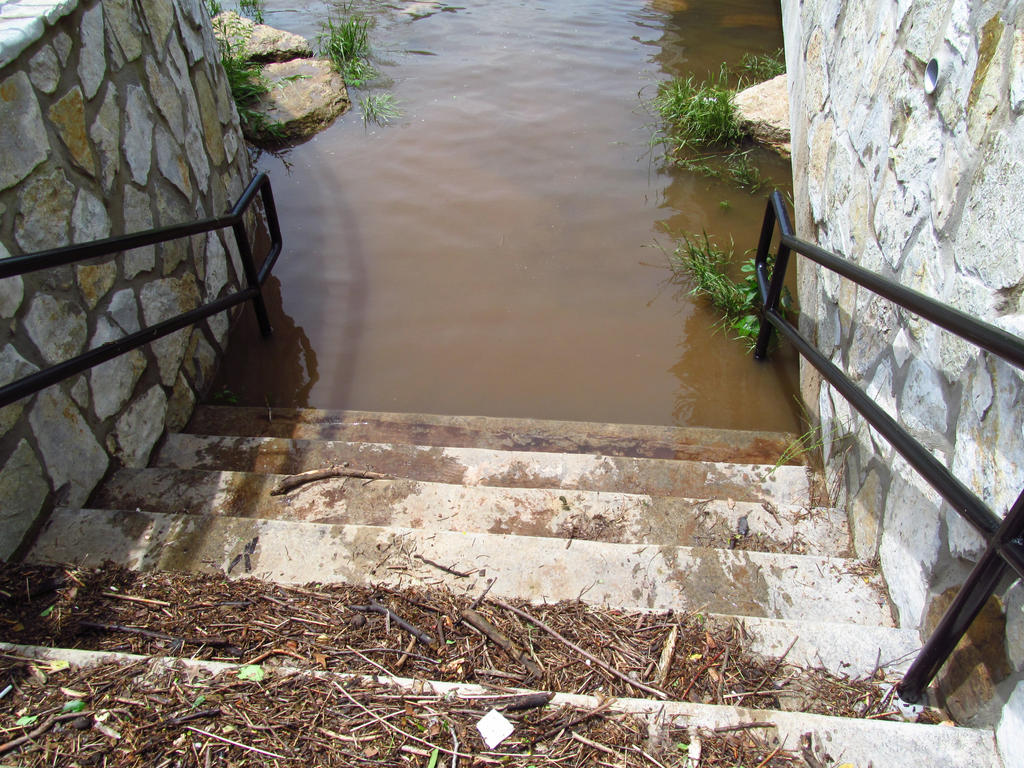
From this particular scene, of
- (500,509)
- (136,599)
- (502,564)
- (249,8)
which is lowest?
(500,509)

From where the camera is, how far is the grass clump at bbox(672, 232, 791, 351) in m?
4.39

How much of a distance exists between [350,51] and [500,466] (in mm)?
6552

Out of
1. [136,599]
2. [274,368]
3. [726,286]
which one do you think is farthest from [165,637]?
[726,286]

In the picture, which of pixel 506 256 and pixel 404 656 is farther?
pixel 506 256

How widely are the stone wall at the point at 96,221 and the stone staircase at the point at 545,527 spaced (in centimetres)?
20

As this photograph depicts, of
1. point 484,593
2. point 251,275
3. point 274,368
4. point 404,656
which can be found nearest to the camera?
point 404,656

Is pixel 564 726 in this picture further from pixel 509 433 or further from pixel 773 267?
pixel 773 267

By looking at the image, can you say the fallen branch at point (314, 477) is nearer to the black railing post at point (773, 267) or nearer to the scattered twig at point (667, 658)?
the scattered twig at point (667, 658)

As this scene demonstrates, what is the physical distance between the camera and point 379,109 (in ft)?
22.8

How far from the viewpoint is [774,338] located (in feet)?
14.0

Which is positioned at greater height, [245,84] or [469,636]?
[245,84]

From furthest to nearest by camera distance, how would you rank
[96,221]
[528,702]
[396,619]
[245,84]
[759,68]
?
[759,68] → [245,84] → [96,221] → [396,619] → [528,702]

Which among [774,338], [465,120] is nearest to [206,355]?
[774,338]

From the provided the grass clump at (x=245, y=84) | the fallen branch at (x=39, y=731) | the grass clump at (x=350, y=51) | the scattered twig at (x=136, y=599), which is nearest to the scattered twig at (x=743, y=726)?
the fallen branch at (x=39, y=731)
